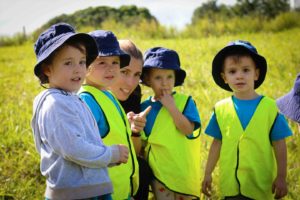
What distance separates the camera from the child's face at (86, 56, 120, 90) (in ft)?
8.41

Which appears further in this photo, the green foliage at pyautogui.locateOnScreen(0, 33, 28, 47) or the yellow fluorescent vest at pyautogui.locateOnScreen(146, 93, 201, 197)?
the green foliage at pyautogui.locateOnScreen(0, 33, 28, 47)

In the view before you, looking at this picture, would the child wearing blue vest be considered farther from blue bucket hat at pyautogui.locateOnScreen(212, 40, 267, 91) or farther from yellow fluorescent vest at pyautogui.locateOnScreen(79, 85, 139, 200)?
yellow fluorescent vest at pyautogui.locateOnScreen(79, 85, 139, 200)

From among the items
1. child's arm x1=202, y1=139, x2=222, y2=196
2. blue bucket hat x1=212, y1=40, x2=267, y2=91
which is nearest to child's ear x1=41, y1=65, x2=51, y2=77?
blue bucket hat x1=212, y1=40, x2=267, y2=91

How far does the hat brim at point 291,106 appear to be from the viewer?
2.45 m

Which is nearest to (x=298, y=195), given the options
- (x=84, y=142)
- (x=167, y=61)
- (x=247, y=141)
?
(x=247, y=141)

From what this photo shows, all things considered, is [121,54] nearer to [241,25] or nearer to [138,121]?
[138,121]

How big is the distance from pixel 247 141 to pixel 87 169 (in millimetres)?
1185

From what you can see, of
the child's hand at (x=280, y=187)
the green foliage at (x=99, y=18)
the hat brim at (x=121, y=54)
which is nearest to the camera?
the hat brim at (x=121, y=54)

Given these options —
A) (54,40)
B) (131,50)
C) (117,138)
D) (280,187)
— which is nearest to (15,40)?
(131,50)

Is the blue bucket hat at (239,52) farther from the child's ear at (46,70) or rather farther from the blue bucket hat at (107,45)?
the child's ear at (46,70)

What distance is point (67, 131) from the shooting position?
1.95 meters

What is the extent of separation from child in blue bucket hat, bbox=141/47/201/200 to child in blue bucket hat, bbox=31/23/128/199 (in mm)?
819

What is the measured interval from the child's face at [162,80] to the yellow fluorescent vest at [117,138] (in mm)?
501

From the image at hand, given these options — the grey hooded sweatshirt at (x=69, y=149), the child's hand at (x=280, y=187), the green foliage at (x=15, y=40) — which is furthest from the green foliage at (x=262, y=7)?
the grey hooded sweatshirt at (x=69, y=149)
